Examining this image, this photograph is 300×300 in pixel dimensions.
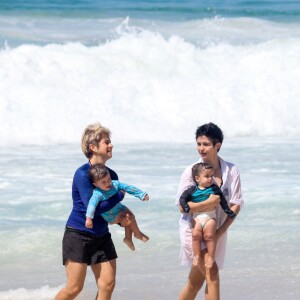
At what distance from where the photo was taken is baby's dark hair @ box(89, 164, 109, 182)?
21.4ft

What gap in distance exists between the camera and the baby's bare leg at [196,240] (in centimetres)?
663

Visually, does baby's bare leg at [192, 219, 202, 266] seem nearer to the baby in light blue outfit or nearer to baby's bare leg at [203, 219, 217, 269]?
baby's bare leg at [203, 219, 217, 269]

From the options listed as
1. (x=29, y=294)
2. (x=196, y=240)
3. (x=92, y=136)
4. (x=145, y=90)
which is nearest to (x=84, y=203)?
(x=92, y=136)

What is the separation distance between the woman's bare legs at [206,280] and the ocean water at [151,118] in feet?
2.97

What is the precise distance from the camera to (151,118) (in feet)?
57.4

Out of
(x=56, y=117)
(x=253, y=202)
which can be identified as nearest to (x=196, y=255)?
(x=253, y=202)

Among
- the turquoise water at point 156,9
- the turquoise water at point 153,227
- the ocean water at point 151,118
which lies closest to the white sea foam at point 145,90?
the ocean water at point 151,118

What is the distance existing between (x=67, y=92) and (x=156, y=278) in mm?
10269

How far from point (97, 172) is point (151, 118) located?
36.0 feet

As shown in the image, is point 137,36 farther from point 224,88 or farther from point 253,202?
point 253,202

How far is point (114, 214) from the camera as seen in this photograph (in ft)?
21.7

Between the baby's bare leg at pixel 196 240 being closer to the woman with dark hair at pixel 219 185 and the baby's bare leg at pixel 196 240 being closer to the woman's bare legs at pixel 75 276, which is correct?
the woman with dark hair at pixel 219 185

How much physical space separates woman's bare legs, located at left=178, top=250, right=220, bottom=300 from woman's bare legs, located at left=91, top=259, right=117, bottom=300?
0.52 metres

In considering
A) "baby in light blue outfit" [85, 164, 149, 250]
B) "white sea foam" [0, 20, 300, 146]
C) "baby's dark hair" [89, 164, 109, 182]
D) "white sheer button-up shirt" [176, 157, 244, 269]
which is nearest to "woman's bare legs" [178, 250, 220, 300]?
"white sheer button-up shirt" [176, 157, 244, 269]
